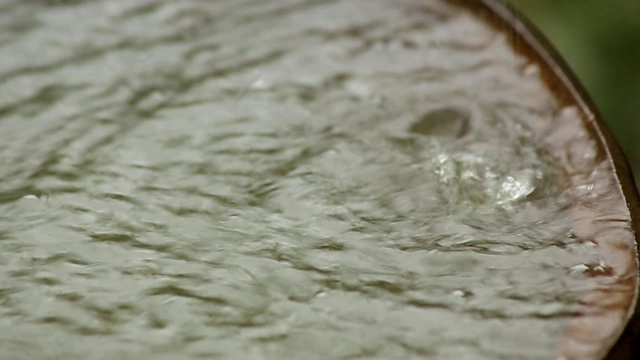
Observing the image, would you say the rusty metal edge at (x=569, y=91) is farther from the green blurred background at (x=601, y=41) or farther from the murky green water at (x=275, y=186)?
the green blurred background at (x=601, y=41)

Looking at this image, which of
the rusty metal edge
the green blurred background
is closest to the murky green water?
the rusty metal edge

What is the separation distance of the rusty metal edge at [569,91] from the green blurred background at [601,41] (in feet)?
3.64

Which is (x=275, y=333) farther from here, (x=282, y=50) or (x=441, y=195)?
(x=282, y=50)

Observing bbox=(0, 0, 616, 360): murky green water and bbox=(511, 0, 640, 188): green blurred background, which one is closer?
bbox=(0, 0, 616, 360): murky green water

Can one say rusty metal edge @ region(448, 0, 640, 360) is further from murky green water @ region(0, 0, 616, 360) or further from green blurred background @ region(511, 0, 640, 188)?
green blurred background @ region(511, 0, 640, 188)

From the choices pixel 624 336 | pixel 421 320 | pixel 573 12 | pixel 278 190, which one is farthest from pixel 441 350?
pixel 573 12

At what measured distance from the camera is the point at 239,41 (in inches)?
44.6

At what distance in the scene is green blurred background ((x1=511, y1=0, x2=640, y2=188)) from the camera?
2121 millimetres

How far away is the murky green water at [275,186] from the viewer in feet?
2.24

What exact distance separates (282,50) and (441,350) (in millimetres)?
576

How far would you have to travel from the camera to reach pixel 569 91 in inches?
37.0

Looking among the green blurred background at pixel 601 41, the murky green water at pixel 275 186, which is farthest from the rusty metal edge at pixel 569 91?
the green blurred background at pixel 601 41

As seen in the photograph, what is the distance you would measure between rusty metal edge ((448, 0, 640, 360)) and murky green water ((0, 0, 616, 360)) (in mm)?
20

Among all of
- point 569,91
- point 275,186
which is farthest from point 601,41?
point 275,186
